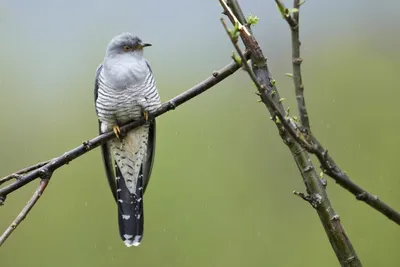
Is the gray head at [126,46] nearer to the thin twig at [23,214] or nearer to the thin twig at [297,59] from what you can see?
the thin twig at [23,214]

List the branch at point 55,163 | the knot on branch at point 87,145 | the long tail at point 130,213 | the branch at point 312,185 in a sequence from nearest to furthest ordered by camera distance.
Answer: the branch at point 312,185 < the branch at point 55,163 < the knot on branch at point 87,145 < the long tail at point 130,213

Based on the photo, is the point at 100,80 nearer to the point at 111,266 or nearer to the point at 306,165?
the point at 306,165

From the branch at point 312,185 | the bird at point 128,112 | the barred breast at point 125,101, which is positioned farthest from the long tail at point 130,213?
the branch at point 312,185

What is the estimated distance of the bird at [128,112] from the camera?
1597mm

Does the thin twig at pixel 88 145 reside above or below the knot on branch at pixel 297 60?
above

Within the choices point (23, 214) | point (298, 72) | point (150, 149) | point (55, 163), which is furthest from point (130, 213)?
point (298, 72)

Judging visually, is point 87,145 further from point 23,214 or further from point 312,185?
point 312,185

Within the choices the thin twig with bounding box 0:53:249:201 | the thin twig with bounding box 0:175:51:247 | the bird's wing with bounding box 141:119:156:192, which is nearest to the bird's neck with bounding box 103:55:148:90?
the bird's wing with bounding box 141:119:156:192

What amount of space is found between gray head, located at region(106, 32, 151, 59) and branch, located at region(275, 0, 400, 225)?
0.93 metres

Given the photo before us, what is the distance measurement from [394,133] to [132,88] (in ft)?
6.34

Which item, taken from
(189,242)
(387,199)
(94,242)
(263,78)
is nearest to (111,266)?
(94,242)

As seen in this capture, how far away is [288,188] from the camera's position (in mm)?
2939

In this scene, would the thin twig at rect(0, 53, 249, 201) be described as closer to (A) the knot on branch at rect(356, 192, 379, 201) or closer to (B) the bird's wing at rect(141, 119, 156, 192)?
(A) the knot on branch at rect(356, 192, 379, 201)

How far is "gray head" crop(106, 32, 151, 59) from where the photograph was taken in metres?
1.64
